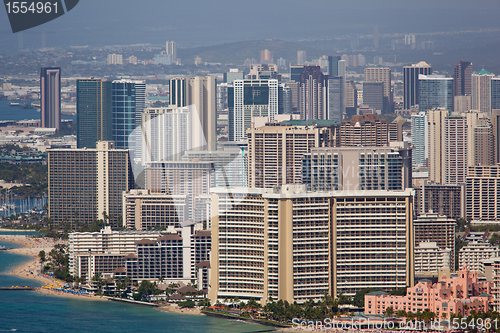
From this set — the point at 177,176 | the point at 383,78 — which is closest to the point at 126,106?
the point at 177,176

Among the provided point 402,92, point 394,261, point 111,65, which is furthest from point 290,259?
point 111,65

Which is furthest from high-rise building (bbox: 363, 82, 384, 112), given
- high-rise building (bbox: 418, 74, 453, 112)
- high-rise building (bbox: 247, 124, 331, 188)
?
high-rise building (bbox: 247, 124, 331, 188)

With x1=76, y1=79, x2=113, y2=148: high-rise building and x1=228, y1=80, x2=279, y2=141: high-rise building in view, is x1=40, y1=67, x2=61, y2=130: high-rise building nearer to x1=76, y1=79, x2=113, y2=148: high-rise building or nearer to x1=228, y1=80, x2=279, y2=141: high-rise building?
x1=76, y1=79, x2=113, y2=148: high-rise building

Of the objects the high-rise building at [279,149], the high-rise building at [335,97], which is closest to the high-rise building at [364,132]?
the high-rise building at [279,149]

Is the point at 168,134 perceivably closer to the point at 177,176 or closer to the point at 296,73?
the point at 177,176

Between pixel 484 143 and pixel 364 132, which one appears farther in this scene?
pixel 484 143

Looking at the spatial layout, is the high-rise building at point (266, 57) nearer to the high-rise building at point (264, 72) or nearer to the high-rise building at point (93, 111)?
the high-rise building at point (264, 72)

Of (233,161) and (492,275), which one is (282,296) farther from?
(233,161)
